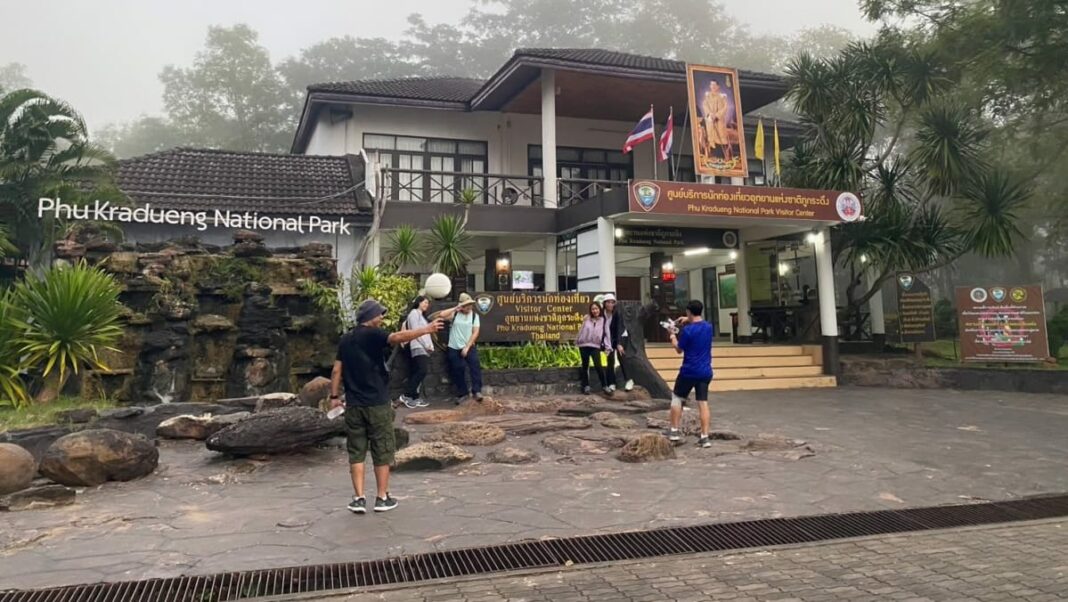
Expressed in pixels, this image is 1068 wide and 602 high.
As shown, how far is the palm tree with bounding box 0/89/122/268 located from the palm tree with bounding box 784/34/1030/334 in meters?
15.7

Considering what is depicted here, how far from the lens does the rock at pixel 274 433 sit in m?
6.00

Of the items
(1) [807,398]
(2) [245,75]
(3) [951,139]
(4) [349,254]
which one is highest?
(2) [245,75]

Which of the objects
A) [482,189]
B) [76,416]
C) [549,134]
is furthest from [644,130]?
[76,416]

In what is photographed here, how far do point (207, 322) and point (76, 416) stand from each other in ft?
8.35

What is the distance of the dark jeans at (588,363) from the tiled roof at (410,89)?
9.70m

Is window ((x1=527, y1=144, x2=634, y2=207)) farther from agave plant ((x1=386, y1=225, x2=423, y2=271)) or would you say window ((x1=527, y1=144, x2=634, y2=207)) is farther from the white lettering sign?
the white lettering sign

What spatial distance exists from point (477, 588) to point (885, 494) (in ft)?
12.1

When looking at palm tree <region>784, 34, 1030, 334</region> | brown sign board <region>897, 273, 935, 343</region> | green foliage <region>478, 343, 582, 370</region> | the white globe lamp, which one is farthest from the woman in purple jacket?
palm tree <region>784, 34, 1030, 334</region>

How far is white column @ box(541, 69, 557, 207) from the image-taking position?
15219mm

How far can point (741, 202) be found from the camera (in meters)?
13.2

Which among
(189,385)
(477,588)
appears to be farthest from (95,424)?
(477,588)

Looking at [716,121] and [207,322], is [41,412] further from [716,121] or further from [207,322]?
[716,121]

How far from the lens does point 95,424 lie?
22.5ft

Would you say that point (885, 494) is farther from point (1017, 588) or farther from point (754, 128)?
point (754, 128)
